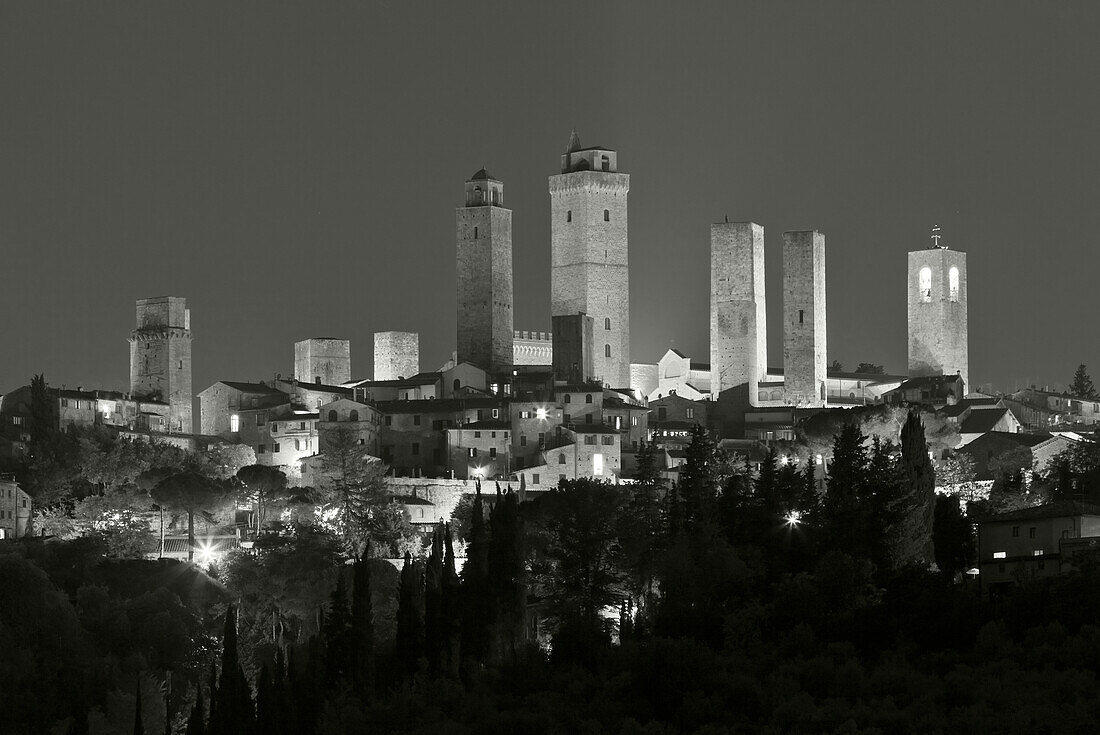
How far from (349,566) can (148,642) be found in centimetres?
527

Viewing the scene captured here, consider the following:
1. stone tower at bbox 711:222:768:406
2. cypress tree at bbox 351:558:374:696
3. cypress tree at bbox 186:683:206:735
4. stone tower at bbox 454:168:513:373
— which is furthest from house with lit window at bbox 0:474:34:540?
stone tower at bbox 711:222:768:406


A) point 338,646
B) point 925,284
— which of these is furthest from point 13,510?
point 925,284

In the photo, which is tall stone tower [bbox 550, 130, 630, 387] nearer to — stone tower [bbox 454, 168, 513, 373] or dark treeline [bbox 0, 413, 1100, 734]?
stone tower [bbox 454, 168, 513, 373]

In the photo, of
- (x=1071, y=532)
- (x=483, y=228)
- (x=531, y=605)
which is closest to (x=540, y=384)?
(x=483, y=228)

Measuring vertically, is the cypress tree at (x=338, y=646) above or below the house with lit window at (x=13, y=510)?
below

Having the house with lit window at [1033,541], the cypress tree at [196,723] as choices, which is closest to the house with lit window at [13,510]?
the cypress tree at [196,723]

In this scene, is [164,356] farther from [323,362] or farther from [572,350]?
[572,350]

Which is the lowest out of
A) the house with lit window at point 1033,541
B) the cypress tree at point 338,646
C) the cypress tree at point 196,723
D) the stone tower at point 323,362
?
the cypress tree at point 196,723

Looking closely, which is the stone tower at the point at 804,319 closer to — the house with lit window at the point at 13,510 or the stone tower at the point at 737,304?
the stone tower at the point at 737,304

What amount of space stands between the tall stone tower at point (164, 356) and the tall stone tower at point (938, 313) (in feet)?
76.3

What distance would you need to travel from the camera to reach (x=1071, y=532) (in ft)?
178

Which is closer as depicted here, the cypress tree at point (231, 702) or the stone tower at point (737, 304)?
the cypress tree at point (231, 702)

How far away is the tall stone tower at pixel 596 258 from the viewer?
82.7 metres

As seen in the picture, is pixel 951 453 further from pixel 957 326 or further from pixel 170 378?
pixel 170 378
